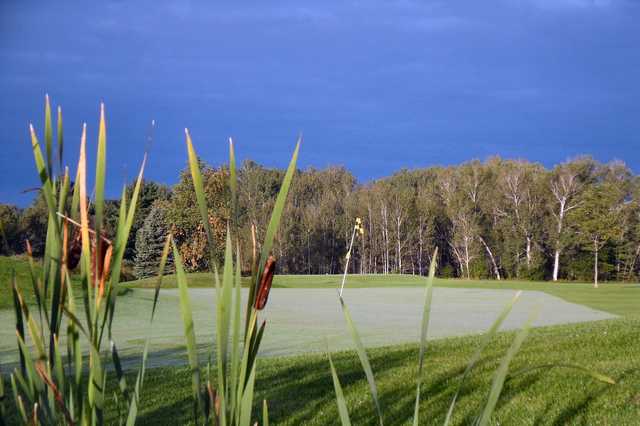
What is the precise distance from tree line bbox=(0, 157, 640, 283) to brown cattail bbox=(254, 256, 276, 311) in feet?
106

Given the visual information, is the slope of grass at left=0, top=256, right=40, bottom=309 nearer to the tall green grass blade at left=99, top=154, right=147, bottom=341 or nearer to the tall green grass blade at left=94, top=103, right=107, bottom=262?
the tall green grass blade at left=99, top=154, right=147, bottom=341

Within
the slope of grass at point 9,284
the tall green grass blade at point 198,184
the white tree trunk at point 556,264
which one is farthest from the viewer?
the white tree trunk at point 556,264

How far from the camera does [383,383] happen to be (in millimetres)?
5457

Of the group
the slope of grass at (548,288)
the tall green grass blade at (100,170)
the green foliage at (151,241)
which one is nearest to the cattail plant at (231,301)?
the tall green grass blade at (100,170)

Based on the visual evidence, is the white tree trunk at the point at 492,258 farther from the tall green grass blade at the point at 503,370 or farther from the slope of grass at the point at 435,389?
the tall green grass blade at the point at 503,370

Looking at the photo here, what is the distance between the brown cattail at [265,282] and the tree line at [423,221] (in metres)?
Answer: 32.3

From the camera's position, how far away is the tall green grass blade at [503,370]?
883 mm

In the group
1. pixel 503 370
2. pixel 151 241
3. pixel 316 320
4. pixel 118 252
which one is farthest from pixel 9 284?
pixel 151 241

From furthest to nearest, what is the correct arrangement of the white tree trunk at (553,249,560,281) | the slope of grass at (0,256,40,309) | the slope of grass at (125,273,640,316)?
the white tree trunk at (553,249,560,281) < the slope of grass at (125,273,640,316) < the slope of grass at (0,256,40,309)

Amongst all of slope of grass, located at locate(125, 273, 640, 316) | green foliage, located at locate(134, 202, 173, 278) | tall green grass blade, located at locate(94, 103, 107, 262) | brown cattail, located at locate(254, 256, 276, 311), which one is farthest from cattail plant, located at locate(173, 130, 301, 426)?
green foliage, located at locate(134, 202, 173, 278)

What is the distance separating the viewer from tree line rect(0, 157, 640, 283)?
1491 inches

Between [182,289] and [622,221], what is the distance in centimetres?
3944

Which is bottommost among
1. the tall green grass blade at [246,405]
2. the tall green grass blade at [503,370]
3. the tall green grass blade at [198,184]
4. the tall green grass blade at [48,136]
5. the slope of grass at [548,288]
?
the slope of grass at [548,288]

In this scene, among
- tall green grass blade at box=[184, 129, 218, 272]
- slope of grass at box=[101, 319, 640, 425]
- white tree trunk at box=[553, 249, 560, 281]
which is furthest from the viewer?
white tree trunk at box=[553, 249, 560, 281]
